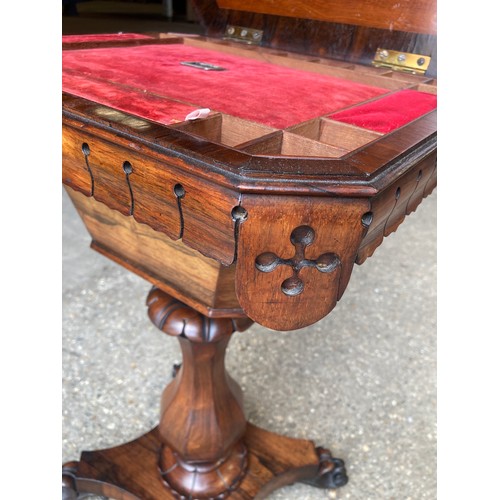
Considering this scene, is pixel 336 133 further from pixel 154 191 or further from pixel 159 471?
pixel 159 471

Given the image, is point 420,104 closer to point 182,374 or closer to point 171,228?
point 171,228

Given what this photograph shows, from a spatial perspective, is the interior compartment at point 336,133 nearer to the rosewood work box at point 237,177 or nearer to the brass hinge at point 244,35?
the rosewood work box at point 237,177

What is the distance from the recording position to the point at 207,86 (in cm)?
117

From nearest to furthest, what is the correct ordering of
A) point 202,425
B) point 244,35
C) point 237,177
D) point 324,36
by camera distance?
point 237,177 → point 202,425 → point 324,36 → point 244,35

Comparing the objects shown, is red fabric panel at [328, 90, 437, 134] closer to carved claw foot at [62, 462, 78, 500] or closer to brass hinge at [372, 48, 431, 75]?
brass hinge at [372, 48, 431, 75]

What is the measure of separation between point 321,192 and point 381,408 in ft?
4.90

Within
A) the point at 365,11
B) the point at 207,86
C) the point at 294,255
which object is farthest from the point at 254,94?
the point at 365,11

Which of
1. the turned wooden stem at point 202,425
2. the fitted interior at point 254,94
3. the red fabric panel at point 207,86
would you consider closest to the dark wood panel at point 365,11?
the fitted interior at point 254,94

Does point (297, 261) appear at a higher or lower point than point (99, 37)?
lower

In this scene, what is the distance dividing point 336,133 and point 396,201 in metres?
0.21

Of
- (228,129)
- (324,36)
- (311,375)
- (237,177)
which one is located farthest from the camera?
(311,375)

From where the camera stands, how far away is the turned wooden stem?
4.59 feet

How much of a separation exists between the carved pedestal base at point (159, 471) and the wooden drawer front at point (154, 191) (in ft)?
3.12

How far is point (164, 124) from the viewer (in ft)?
2.79
